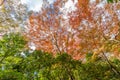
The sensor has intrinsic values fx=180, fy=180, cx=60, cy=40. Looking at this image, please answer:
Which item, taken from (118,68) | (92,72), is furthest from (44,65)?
(118,68)

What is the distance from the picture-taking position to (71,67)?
9.38 m

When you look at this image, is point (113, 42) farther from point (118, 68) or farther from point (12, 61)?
point (12, 61)

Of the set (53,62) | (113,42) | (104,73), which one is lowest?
(104,73)

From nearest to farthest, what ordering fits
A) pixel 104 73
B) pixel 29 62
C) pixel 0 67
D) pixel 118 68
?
pixel 0 67, pixel 29 62, pixel 104 73, pixel 118 68

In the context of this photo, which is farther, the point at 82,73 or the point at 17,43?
the point at 82,73

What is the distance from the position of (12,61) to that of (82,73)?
12.6ft

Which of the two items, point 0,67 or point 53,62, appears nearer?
point 0,67

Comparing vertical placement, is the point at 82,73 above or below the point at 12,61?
below

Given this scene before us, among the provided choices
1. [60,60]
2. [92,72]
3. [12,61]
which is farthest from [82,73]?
[12,61]

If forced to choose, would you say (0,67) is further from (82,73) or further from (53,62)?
(82,73)

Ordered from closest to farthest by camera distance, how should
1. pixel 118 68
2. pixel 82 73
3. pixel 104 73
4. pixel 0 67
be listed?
1. pixel 0 67
2. pixel 82 73
3. pixel 104 73
4. pixel 118 68

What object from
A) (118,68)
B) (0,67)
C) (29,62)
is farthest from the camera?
(118,68)

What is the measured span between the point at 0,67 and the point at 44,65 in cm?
205

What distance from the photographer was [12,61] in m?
8.23
